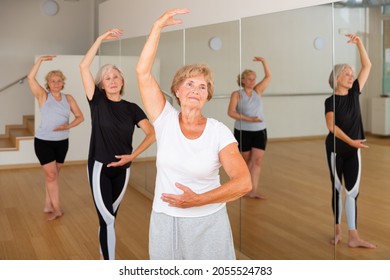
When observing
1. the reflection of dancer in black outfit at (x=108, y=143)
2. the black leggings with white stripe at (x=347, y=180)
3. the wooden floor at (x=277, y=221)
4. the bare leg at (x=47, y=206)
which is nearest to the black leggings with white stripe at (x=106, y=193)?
the reflection of dancer in black outfit at (x=108, y=143)

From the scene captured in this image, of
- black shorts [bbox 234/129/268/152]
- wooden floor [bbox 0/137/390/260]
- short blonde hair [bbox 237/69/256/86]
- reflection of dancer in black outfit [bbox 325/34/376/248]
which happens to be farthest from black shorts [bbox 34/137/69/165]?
reflection of dancer in black outfit [bbox 325/34/376/248]

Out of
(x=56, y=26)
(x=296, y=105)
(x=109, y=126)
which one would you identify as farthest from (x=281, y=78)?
(x=56, y=26)

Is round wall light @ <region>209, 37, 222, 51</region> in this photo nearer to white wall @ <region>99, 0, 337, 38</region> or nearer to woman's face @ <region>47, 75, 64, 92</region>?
white wall @ <region>99, 0, 337, 38</region>

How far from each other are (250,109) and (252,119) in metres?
0.08

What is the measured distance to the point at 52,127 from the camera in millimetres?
5113

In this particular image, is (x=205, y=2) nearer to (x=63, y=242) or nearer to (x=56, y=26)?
(x=63, y=242)

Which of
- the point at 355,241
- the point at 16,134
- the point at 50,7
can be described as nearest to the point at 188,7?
the point at 355,241

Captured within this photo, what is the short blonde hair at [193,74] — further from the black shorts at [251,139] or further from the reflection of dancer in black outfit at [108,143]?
the black shorts at [251,139]

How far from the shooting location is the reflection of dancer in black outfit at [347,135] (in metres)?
2.90

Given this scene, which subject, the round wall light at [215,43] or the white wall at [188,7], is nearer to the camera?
the white wall at [188,7]

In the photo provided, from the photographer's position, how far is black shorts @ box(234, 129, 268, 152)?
12.8 ft

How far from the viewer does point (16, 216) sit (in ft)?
17.5

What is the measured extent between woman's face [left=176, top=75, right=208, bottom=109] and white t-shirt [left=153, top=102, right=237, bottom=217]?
0.08 metres

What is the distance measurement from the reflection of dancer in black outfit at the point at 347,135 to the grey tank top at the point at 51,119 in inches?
115
